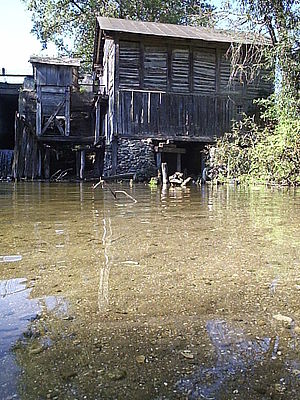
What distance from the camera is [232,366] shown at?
3.24ft

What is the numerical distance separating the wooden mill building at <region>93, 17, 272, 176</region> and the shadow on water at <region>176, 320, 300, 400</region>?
51.9ft

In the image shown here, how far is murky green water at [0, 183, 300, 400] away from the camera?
912mm

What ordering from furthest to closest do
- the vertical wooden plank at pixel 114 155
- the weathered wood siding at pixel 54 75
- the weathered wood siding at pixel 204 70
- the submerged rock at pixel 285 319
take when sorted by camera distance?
the weathered wood siding at pixel 54 75 → the weathered wood siding at pixel 204 70 → the vertical wooden plank at pixel 114 155 → the submerged rock at pixel 285 319

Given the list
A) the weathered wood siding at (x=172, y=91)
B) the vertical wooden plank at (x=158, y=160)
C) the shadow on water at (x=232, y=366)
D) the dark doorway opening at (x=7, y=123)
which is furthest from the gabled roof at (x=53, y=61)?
the shadow on water at (x=232, y=366)

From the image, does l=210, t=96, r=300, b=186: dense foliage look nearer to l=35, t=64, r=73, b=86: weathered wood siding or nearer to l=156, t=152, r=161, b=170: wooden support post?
l=156, t=152, r=161, b=170: wooden support post

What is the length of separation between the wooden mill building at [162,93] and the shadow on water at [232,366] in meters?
15.8

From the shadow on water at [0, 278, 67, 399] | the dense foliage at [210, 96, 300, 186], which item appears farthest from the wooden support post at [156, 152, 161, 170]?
the shadow on water at [0, 278, 67, 399]

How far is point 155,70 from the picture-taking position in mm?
17672

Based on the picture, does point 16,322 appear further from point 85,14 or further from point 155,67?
point 85,14

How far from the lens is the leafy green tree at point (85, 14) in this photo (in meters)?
32.7

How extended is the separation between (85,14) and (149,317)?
1377 inches

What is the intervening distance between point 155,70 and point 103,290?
16.9 metres

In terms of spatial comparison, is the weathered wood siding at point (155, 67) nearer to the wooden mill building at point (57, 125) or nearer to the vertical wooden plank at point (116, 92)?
the vertical wooden plank at point (116, 92)

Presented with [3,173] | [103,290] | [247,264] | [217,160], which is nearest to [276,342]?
[103,290]
